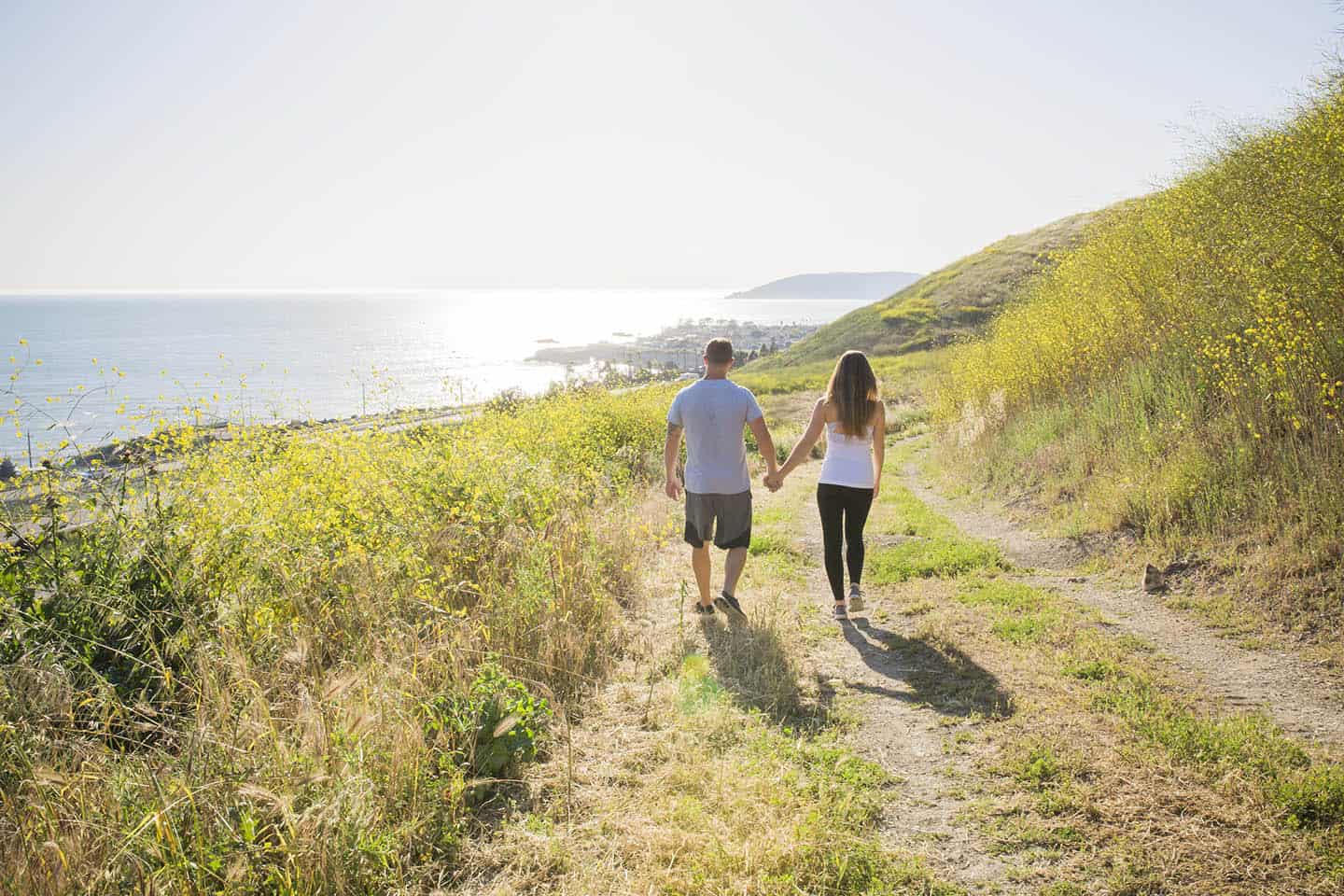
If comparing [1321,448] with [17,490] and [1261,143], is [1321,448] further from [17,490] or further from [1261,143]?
[17,490]

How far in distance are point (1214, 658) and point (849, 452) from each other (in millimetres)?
3043

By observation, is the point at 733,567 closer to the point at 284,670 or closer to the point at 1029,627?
the point at 1029,627

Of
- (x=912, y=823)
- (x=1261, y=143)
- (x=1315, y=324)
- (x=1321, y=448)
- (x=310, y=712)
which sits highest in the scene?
(x=1261, y=143)

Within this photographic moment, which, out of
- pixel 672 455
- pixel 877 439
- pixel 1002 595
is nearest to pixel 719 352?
pixel 672 455

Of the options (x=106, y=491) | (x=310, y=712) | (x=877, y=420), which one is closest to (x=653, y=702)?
(x=310, y=712)

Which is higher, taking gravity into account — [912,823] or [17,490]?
[17,490]

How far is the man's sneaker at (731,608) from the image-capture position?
20.1ft

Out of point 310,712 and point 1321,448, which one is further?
point 1321,448

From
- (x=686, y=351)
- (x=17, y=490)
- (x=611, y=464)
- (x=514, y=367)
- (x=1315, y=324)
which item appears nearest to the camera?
(x=17, y=490)

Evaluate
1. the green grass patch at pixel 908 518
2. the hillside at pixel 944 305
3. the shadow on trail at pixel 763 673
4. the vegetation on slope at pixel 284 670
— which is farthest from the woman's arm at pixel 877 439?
the hillside at pixel 944 305

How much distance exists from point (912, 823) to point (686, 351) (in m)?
113

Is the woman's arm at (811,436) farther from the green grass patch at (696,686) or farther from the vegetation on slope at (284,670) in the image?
the vegetation on slope at (284,670)

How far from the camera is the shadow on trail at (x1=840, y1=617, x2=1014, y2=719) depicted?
457 cm

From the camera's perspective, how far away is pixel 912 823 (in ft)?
11.1
